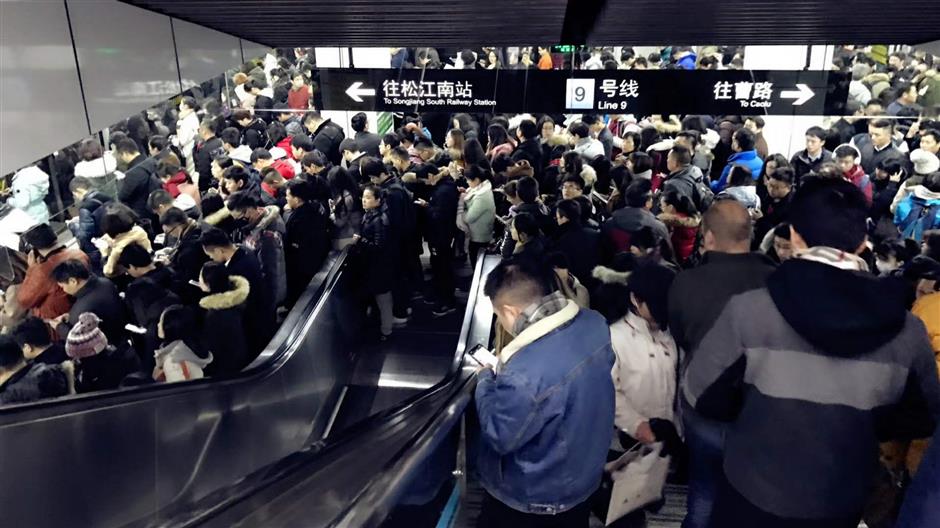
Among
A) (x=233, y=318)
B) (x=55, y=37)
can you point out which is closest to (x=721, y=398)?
(x=55, y=37)

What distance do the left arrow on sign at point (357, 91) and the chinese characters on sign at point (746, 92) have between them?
3.22m

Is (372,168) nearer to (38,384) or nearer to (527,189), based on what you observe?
(527,189)

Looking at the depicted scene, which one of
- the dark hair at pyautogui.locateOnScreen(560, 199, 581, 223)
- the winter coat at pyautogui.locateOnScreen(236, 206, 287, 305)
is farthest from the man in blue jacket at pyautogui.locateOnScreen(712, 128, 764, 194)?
the winter coat at pyautogui.locateOnScreen(236, 206, 287, 305)

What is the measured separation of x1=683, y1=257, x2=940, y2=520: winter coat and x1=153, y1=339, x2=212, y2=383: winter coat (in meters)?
3.56

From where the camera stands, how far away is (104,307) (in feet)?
17.6

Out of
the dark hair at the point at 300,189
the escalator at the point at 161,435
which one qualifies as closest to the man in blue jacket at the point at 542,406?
the escalator at the point at 161,435

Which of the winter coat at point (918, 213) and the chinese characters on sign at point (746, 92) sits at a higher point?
the chinese characters on sign at point (746, 92)

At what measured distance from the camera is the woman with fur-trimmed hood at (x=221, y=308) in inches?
210

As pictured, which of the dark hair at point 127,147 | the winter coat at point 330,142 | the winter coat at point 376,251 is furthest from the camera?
the winter coat at point 330,142

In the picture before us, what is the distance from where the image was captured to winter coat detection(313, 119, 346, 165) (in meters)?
10.3

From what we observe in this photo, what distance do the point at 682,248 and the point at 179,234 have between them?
165 inches

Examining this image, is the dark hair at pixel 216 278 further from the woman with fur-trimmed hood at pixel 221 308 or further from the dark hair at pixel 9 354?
the dark hair at pixel 9 354

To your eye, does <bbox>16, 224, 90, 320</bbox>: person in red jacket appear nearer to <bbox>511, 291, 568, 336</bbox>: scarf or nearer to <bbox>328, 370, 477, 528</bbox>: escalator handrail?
<bbox>328, 370, 477, 528</bbox>: escalator handrail

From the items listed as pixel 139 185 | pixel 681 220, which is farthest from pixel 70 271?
pixel 681 220
